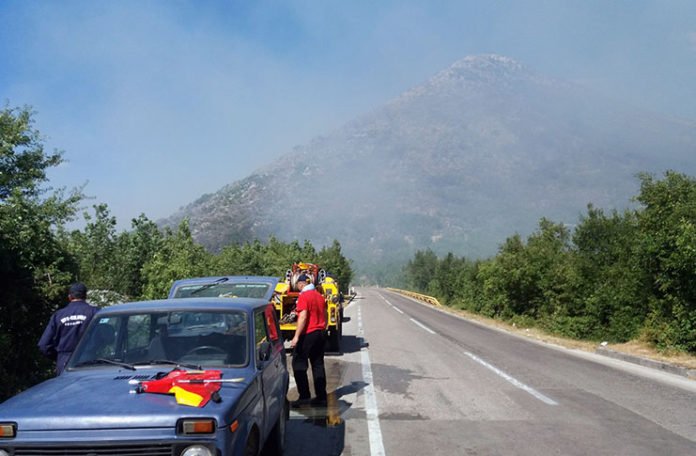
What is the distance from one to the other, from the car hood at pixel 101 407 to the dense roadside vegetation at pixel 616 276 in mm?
12278

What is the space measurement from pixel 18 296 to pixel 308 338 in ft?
14.0

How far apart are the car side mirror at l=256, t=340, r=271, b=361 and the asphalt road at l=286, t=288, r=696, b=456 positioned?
1.37 m

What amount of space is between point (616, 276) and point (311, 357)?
46.7ft

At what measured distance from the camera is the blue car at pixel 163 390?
A: 3.48 metres

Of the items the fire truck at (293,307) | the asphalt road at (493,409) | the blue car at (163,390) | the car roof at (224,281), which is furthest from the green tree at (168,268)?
the blue car at (163,390)

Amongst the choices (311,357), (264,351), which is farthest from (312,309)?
(264,351)

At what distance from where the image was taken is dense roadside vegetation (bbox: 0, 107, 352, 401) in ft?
26.9

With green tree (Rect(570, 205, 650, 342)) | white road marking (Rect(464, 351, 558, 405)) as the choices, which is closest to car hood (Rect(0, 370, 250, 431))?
white road marking (Rect(464, 351, 558, 405))

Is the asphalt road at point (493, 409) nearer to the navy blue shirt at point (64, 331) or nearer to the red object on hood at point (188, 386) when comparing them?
the red object on hood at point (188, 386)

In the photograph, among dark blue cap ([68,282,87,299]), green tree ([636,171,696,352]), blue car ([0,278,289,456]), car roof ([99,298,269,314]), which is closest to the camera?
blue car ([0,278,289,456])

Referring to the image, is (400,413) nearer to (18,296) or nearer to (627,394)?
(627,394)

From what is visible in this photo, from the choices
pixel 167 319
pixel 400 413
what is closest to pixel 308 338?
pixel 400 413

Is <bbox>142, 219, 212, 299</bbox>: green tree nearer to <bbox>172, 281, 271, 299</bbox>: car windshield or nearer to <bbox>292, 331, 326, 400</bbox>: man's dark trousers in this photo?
<bbox>172, 281, 271, 299</bbox>: car windshield

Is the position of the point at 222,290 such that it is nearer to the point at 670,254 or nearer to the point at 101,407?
the point at 101,407
